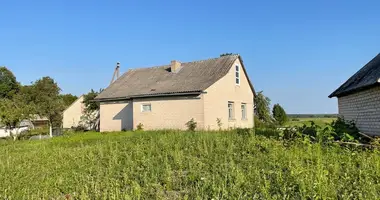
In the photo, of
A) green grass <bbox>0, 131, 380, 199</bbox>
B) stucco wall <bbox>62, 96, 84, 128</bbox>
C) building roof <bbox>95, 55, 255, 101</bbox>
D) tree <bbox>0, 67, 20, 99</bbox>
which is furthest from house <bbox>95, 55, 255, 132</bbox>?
tree <bbox>0, 67, 20, 99</bbox>

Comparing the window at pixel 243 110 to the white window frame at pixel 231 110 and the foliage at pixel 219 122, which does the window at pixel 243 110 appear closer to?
the white window frame at pixel 231 110

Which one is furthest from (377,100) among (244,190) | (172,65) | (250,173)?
(172,65)

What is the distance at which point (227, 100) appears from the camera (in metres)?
22.8

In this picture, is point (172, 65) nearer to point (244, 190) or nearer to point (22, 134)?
point (22, 134)

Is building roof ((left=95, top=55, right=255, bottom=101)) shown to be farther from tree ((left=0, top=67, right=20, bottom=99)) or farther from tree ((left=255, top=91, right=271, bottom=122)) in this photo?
tree ((left=0, top=67, right=20, bottom=99))

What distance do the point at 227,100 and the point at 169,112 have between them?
14.2 ft

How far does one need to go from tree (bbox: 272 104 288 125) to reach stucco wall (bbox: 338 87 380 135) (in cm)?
1926

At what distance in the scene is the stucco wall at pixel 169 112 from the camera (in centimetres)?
2058

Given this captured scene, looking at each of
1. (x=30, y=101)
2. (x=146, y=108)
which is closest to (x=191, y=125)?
(x=146, y=108)

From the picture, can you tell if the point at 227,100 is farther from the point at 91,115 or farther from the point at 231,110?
the point at 91,115

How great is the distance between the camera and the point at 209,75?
22344mm

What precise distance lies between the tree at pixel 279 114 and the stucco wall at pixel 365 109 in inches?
758

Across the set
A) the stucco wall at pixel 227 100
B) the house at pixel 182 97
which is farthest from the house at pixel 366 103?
the house at pixel 182 97

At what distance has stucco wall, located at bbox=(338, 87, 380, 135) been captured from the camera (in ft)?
37.0
